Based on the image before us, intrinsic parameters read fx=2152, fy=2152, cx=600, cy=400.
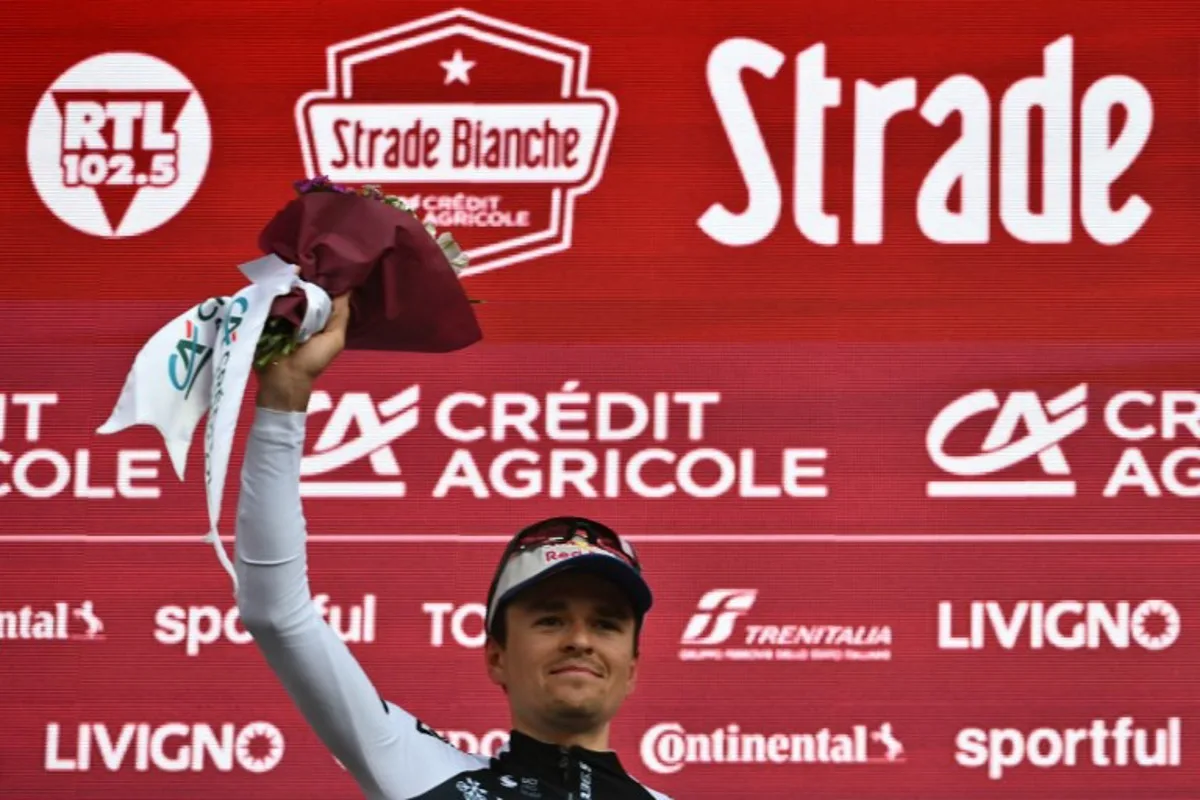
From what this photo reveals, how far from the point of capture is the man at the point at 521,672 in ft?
5.57

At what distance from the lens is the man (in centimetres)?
170

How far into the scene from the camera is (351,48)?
2871mm

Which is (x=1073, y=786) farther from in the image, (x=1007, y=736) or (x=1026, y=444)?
(x=1026, y=444)

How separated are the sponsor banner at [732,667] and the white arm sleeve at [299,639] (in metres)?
Result: 0.91

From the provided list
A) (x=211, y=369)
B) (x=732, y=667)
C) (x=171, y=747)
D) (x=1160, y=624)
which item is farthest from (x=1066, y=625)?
(x=211, y=369)

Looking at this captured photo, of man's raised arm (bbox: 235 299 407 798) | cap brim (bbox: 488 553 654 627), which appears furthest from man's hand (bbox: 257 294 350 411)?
cap brim (bbox: 488 553 654 627)

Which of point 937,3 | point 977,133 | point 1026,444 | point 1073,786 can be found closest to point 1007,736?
point 1073,786

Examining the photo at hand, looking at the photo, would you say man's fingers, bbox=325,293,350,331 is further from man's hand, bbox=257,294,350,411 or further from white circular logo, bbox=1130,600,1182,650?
white circular logo, bbox=1130,600,1182,650

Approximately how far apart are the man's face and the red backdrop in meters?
0.86

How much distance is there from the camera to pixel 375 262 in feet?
5.66

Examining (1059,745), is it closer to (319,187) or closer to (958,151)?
(958,151)

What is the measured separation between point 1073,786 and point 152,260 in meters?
1.37

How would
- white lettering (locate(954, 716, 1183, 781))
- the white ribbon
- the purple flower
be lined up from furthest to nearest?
1. white lettering (locate(954, 716, 1183, 781))
2. the purple flower
3. the white ribbon

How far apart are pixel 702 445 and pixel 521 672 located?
95cm
